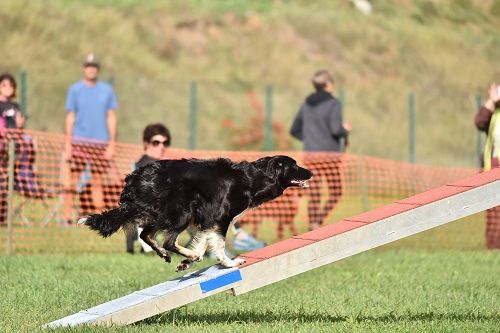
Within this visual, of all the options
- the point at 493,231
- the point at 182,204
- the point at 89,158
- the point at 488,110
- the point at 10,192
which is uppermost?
the point at 488,110

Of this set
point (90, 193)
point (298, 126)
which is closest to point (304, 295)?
point (90, 193)

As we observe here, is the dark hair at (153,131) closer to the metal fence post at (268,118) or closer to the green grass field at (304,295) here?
the green grass field at (304,295)

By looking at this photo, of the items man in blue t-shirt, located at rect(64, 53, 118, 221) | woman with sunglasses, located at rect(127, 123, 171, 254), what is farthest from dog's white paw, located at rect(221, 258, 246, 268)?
man in blue t-shirt, located at rect(64, 53, 118, 221)

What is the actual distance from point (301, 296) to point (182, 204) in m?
1.60

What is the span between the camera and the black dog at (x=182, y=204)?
6.38m

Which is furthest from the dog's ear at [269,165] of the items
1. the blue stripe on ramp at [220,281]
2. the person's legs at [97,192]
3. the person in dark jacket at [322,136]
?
the person in dark jacket at [322,136]

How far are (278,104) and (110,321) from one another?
2274 centimetres

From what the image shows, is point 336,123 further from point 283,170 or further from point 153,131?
point 283,170

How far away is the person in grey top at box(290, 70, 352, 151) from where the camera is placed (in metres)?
12.0

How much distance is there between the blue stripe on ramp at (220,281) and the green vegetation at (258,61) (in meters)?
18.9

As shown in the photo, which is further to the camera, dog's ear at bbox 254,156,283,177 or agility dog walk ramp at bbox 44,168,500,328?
dog's ear at bbox 254,156,283,177

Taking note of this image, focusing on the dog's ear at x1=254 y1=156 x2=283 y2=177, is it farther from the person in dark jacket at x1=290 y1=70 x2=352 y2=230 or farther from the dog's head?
the person in dark jacket at x1=290 y1=70 x2=352 y2=230

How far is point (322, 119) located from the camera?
39.7ft

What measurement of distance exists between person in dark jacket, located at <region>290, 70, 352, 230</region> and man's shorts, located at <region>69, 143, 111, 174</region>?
240cm
